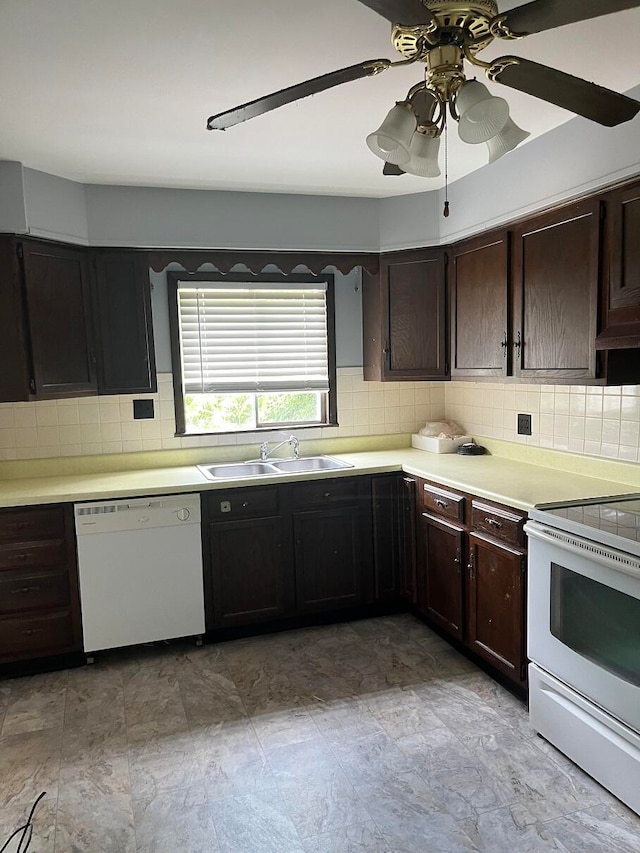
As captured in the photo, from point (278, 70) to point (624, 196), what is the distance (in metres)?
1.36

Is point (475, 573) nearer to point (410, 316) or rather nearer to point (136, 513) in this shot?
point (410, 316)

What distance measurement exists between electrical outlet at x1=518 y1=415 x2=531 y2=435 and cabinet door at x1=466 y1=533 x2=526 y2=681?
816mm

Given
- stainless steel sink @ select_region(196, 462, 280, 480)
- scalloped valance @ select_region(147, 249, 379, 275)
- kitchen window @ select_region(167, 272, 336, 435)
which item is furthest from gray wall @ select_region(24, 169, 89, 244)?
stainless steel sink @ select_region(196, 462, 280, 480)

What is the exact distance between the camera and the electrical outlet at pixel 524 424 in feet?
11.1

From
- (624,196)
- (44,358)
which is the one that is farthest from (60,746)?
(624,196)

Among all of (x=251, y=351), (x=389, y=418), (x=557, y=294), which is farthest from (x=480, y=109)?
(x=389, y=418)

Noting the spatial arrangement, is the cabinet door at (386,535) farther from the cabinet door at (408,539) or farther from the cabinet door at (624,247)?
the cabinet door at (624,247)

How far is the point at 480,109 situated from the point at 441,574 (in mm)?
2349

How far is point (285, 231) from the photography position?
3494mm

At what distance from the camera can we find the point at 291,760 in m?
2.36

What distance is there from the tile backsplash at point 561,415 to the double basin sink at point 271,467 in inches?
36.4

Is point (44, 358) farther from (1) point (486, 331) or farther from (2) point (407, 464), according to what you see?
(1) point (486, 331)

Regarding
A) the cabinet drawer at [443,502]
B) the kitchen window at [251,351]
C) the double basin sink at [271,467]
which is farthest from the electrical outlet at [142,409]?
the cabinet drawer at [443,502]

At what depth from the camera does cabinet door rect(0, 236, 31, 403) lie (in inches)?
116
